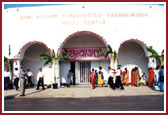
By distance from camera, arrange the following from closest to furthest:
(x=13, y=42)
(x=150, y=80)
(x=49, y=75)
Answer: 1. (x=150, y=80)
2. (x=13, y=42)
3. (x=49, y=75)

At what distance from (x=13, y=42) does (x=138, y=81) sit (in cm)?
914

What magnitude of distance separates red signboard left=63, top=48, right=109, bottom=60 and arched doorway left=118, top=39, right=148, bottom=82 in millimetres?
1883

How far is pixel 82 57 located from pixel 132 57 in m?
3.81

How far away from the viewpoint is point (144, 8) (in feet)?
46.0

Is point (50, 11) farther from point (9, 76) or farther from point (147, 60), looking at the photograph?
point (147, 60)

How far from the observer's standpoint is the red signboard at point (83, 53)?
48.4 feet

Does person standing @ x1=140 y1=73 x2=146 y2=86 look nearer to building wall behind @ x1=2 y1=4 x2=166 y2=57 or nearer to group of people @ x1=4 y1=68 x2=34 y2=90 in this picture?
building wall behind @ x1=2 y1=4 x2=166 y2=57

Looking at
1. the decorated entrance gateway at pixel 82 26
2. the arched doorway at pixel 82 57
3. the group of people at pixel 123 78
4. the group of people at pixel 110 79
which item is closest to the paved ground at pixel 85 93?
the group of people at pixel 110 79

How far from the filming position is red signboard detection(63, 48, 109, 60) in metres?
14.7

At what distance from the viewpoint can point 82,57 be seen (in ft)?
48.4

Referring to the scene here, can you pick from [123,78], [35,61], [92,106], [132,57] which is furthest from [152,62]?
[35,61]

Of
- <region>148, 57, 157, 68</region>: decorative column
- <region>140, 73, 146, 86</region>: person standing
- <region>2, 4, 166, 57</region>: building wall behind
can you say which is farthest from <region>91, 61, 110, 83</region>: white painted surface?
<region>148, 57, 157, 68</region>: decorative column

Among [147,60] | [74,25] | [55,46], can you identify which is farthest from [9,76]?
[147,60]

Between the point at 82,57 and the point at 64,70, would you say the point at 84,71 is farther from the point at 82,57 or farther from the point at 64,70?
the point at 64,70
